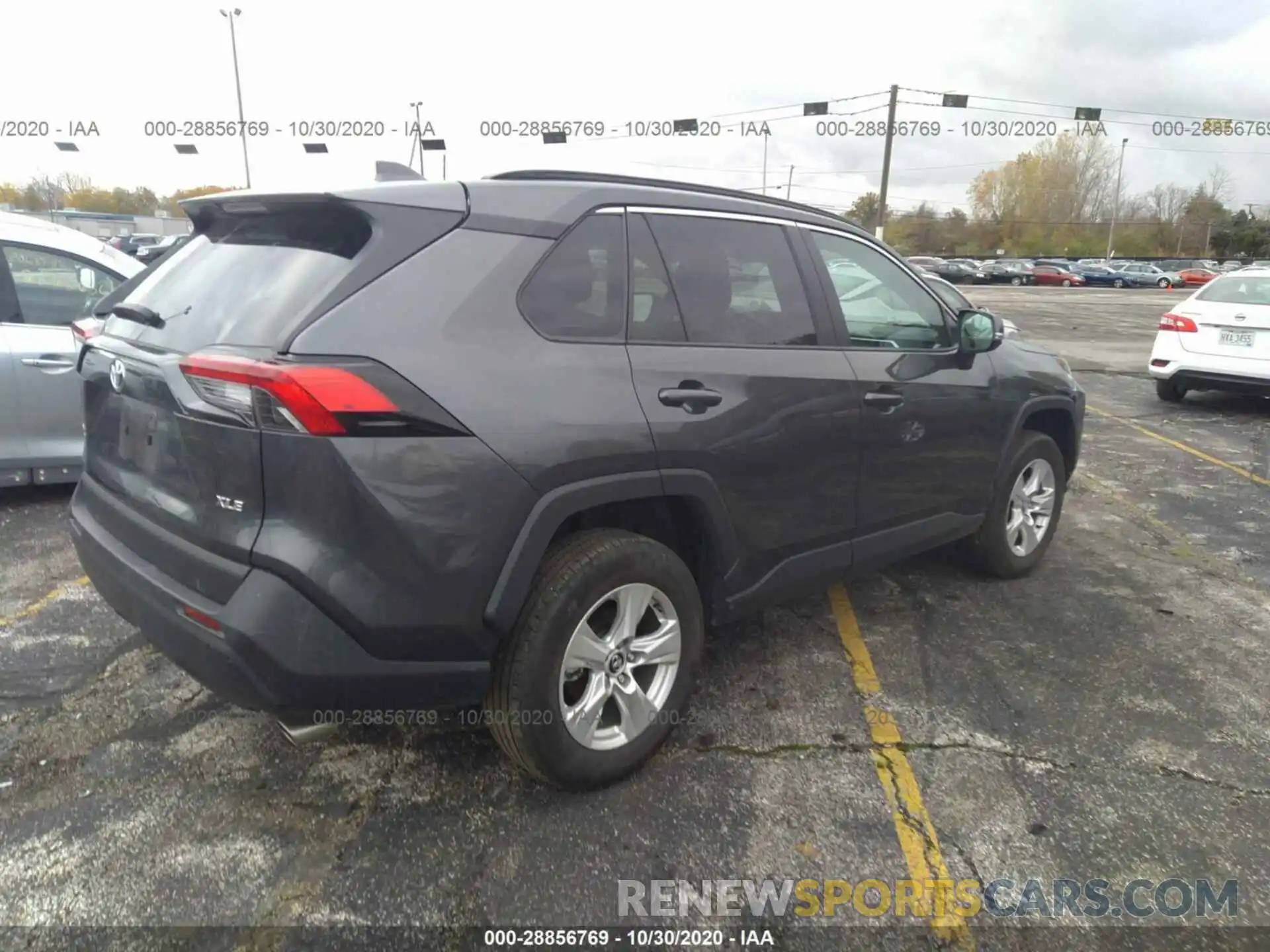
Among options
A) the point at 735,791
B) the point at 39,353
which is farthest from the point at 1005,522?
the point at 39,353

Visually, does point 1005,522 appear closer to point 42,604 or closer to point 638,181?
point 638,181

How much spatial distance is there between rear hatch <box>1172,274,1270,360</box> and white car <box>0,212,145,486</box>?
1015 centimetres

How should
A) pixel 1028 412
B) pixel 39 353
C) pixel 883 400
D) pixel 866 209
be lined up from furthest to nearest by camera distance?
1. pixel 866 209
2. pixel 39 353
3. pixel 1028 412
4. pixel 883 400

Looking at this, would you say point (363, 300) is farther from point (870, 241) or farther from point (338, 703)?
point (870, 241)

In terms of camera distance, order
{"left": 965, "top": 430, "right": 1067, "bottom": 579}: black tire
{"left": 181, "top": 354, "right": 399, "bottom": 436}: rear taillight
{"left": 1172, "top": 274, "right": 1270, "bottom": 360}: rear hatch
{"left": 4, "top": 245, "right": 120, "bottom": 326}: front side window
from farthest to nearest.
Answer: {"left": 1172, "top": 274, "right": 1270, "bottom": 360}: rear hatch < {"left": 4, "top": 245, "right": 120, "bottom": 326}: front side window < {"left": 965, "top": 430, "right": 1067, "bottom": 579}: black tire < {"left": 181, "top": 354, "right": 399, "bottom": 436}: rear taillight

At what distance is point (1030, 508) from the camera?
460cm

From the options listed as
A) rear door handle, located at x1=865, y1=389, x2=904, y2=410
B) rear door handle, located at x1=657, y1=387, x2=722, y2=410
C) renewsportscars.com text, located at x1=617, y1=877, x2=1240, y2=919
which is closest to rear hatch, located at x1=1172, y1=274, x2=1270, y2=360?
rear door handle, located at x1=865, y1=389, x2=904, y2=410

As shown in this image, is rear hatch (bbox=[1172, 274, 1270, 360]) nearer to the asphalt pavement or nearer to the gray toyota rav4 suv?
the asphalt pavement

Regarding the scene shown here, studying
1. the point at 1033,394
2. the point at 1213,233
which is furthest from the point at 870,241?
the point at 1213,233

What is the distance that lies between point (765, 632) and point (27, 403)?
172 inches

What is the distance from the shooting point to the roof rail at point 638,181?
2689 millimetres

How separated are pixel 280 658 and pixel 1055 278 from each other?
194 feet

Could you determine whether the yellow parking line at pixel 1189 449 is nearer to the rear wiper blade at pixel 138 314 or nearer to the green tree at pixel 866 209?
the rear wiper blade at pixel 138 314

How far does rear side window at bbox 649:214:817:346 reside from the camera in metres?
2.91
